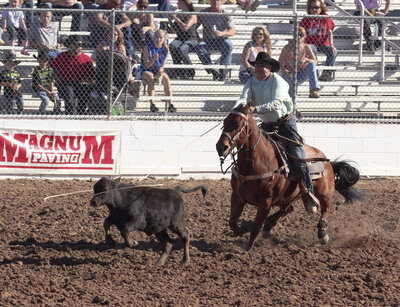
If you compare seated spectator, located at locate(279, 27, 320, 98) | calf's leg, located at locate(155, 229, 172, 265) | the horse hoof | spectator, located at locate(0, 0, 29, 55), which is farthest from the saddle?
spectator, located at locate(0, 0, 29, 55)

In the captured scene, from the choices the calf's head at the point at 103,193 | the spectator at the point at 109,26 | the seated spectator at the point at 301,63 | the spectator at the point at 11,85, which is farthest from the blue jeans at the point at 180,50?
the calf's head at the point at 103,193

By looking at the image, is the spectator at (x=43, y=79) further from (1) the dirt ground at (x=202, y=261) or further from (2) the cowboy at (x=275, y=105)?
(2) the cowboy at (x=275, y=105)

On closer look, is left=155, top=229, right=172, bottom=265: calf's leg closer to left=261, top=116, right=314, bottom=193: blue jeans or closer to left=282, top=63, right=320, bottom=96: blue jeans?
left=261, top=116, right=314, bottom=193: blue jeans

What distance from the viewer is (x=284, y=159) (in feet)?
28.7

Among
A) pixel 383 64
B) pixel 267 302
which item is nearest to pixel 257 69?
pixel 267 302

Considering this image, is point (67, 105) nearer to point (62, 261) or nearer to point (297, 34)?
point (297, 34)

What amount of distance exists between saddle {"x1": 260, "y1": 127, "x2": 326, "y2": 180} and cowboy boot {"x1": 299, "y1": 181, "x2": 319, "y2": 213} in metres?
0.23

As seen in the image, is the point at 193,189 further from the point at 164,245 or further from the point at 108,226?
the point at 108,226

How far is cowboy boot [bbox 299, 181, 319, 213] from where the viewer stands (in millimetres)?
8961

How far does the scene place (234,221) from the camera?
880cm

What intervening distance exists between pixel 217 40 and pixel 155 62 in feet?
4.24

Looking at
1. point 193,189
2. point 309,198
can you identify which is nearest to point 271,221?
point 309,198

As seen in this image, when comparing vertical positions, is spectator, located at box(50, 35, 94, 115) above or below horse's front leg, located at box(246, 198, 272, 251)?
above

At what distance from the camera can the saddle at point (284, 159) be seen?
8.69 meters
